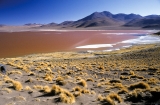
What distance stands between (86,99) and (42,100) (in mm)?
2193

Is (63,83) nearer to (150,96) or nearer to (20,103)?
(20,103)

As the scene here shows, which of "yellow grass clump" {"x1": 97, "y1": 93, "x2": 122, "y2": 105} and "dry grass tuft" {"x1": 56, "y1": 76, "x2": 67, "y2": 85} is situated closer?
"yellow grass clump" {"x1": 97, "y1": 93, "x2": 122, "y2": 105}

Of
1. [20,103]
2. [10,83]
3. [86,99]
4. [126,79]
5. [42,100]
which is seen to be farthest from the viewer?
[126,79]

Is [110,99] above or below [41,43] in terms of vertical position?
below

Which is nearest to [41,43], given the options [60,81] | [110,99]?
[60,81]

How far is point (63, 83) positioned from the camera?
11.4 metres

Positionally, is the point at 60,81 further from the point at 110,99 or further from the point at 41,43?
the point at 41,43

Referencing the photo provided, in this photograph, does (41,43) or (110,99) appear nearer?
(110,99)

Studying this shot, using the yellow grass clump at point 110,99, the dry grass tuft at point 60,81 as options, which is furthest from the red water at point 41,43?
the yellow grass clump at point 110,99

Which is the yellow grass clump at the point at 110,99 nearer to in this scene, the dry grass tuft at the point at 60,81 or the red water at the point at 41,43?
the dry grass tuft at the point at 60,81

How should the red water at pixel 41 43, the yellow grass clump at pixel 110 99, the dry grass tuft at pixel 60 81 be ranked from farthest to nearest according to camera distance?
the red water at pixel 41 43, the dry grass tuft at pixel 60 81, the yellow grass clump at pixel 110 99

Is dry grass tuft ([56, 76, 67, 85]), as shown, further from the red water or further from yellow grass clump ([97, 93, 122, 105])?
the red water

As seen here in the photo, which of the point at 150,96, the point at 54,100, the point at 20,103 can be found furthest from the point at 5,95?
the point at 150,96

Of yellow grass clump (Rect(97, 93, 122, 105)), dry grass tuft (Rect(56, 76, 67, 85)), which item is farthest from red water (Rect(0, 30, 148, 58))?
yellow grass clump (Rect(97, 93, 122, 105))
